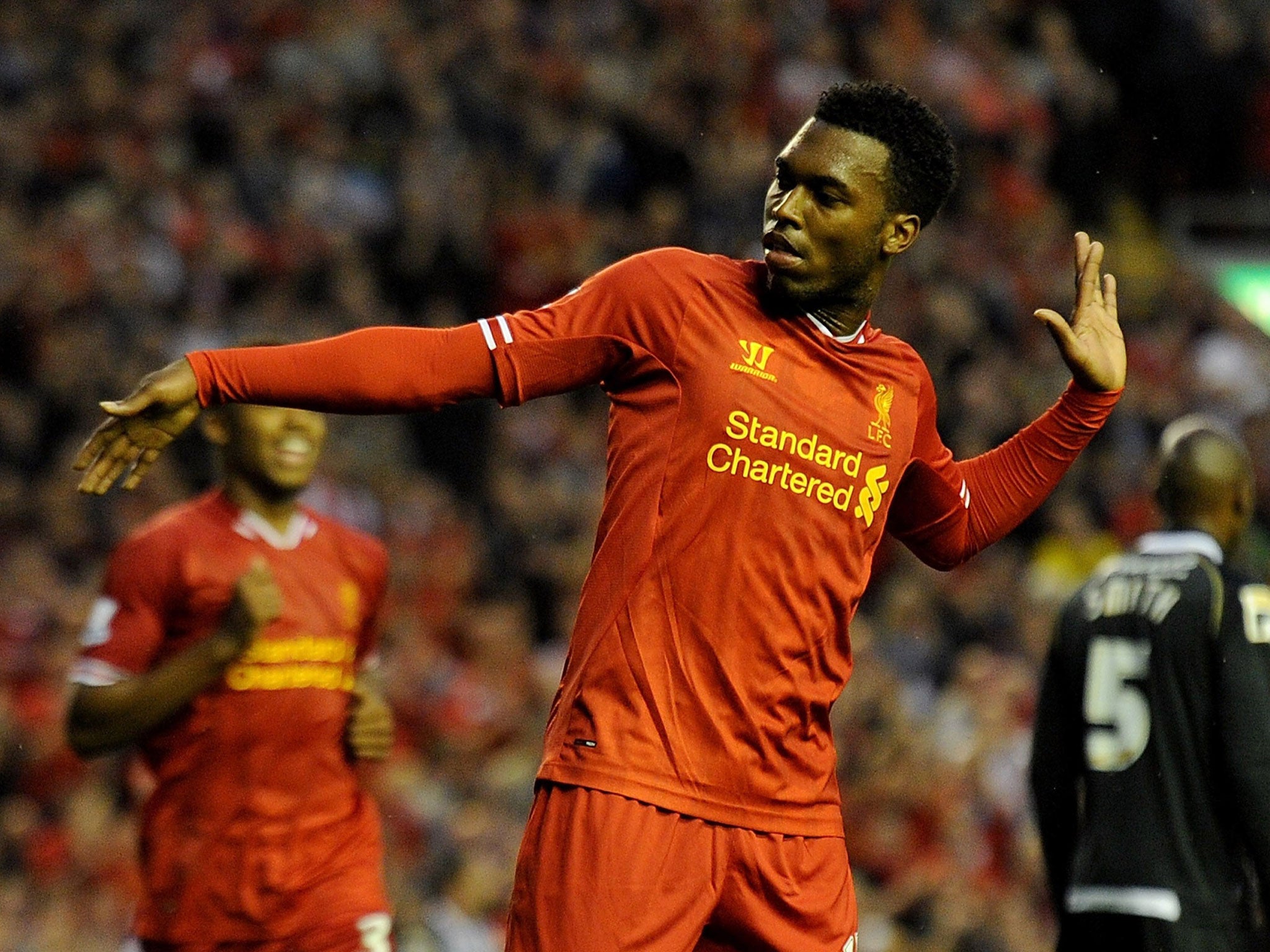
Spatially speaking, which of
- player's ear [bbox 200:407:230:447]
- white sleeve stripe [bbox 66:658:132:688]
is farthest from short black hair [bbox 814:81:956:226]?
white sleeve stripe [bbox 66:658:132:688]

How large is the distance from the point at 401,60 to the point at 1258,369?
5.85m

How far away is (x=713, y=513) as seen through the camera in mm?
3758

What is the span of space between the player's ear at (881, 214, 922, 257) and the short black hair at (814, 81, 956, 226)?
2 cm

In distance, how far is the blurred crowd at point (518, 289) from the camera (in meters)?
8.77

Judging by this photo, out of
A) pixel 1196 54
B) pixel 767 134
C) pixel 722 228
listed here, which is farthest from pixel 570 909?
pixel 1196 54

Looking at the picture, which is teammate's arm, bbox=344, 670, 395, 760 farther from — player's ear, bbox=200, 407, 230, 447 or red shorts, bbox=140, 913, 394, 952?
player's ear, bbox=200, 407, 230, 447

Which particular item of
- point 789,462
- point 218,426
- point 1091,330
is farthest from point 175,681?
point 1091,330

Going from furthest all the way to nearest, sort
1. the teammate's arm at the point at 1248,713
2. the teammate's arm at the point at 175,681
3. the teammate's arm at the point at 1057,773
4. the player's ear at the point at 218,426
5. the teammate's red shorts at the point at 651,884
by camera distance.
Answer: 1. the teammate's arm at the point at 1057,773
2. the player's ear at the point at 218,426
3. the teammate's arm at the point at 1248,713
4. the teammate's arm at the point at 175,681
5. the teammate's red shorts at the point at 651,884

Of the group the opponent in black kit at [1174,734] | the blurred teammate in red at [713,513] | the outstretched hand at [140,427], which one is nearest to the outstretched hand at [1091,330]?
the blurred teammate in red at [713,513]

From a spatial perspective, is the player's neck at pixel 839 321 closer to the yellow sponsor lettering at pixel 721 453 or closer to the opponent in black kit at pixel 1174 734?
the yellow sponsor lettering at pixel 721 453

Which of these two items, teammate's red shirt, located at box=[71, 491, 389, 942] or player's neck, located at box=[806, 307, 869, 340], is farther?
teammate's red shirt, located at box=[71, 491, 389, 942]

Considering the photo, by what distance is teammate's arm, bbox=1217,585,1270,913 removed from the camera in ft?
16.8

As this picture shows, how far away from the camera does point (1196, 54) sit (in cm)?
1391

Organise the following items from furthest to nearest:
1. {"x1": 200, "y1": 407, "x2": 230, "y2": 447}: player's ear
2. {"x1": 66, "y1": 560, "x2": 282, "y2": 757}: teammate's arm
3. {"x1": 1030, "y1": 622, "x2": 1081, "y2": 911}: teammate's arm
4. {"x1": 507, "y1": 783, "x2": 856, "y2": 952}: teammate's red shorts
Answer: {"x1": 1030, "y1": 622, "x2": 1081, "y2": 911}: teammate's arm
{"x1": 200, "y1": 407, "x2": 230, "y2": 447}: player's ear
{"x1": 66, "y1": 560, "x2": 282, "y2": 757}: teammate's arm
{"x1": 507, "y1": 783, "x2": 856, "y2": 952}: teammate's red shorts
